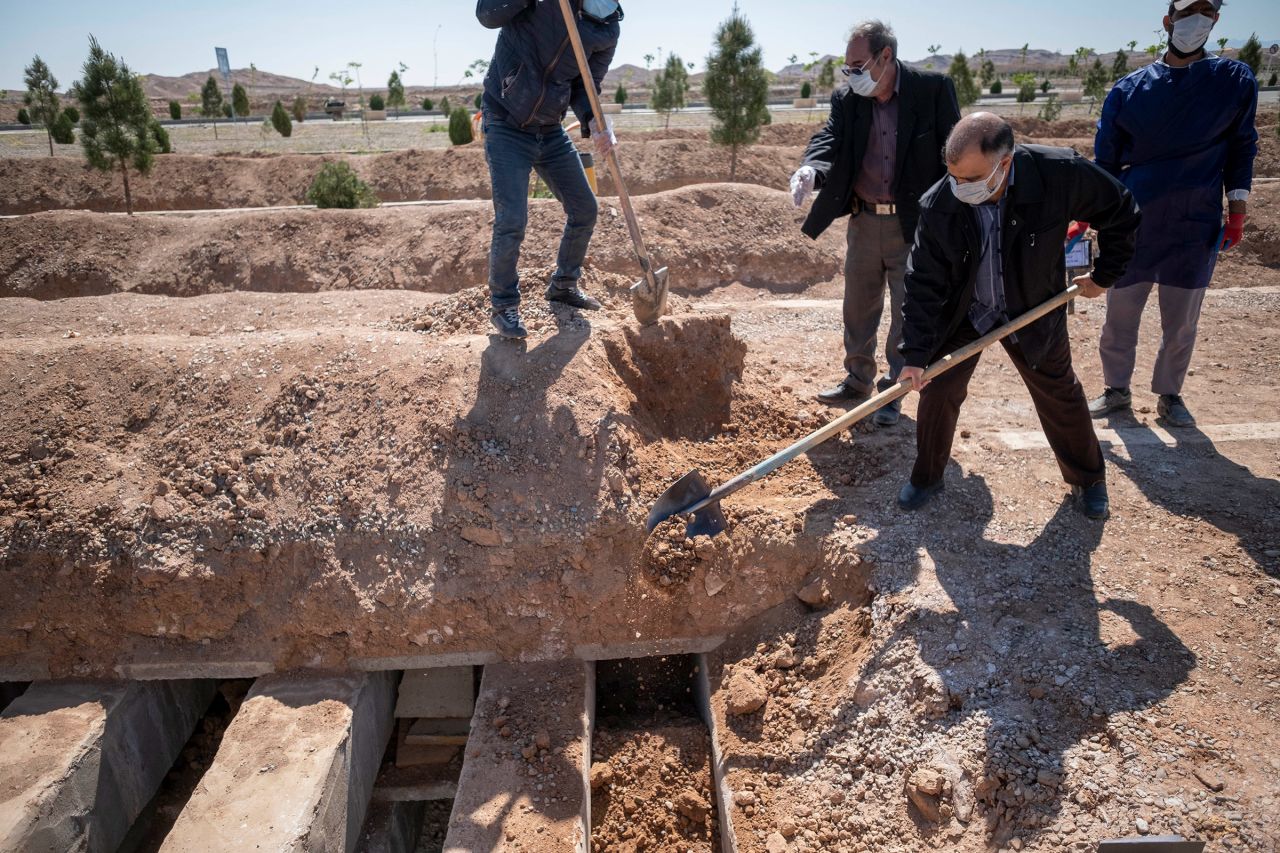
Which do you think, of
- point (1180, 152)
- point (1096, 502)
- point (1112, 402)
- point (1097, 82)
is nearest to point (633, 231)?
point (1096, 502)

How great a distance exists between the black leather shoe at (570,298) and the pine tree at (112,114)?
1182cm

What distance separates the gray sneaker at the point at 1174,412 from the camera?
15.1 feet

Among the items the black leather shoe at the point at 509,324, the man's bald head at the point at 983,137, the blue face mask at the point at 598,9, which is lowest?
the black leather shoe at the point at 509,324

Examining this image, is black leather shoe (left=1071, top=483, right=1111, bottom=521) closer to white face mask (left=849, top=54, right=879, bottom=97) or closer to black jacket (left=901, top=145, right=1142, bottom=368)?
black jacket (left=901, top=145, right=1142, bottom=368)

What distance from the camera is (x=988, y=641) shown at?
3211 millimetres

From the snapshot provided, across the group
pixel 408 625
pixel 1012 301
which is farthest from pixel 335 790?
pixel 1012 301

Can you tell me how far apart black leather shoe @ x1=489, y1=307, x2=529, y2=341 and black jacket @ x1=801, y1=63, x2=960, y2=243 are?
1.63 m

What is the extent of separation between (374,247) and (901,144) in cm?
803

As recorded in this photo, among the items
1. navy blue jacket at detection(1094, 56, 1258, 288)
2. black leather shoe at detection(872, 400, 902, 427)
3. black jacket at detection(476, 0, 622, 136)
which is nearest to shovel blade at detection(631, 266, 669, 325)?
black jacket at detection(476, 0, 622, 136)

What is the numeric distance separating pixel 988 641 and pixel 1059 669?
27cm

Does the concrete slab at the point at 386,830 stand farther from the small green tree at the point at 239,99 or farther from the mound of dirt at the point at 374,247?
the small green tree at the point at 239,99

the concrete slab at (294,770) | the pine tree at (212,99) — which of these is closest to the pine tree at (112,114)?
the concrete slab at (294,770)

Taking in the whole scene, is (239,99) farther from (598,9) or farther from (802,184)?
(802,184)

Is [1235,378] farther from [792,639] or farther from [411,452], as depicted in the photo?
[411,452]
